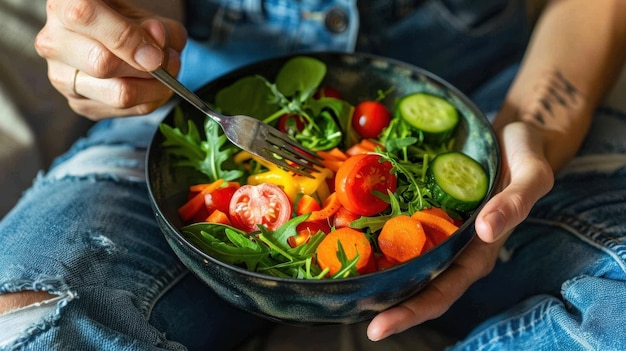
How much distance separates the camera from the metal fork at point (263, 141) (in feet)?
3.01

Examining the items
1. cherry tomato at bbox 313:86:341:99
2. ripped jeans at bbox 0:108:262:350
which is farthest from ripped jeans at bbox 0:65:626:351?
cherry tomato at bbox 313:86:341:99

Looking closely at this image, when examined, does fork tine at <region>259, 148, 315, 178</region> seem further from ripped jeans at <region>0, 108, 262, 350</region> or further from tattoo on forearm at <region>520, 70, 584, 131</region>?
tattoo on forearm at <region>520, 70, 584, 131</region>

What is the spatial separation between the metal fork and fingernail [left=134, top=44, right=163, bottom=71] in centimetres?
5

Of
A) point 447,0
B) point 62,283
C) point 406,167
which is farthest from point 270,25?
point 62,283

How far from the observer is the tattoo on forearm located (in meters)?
1.16

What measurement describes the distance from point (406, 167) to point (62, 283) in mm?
489

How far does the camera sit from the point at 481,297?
1.12 metres

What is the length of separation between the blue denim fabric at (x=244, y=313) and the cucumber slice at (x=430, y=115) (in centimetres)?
22

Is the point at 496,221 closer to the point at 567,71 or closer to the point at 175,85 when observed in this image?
the point at 175,85

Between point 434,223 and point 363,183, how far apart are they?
104 millimetres

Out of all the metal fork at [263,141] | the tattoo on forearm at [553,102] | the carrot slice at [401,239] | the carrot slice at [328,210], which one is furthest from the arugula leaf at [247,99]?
the tattoo on forearm at [553,102]

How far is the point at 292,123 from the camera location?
1.04 metres

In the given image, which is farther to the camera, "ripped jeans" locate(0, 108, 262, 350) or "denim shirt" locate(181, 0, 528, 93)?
"denim shirt" locate(181, 0, 528, 93)

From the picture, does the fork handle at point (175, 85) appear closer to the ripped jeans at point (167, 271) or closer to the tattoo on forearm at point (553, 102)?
the ripped jeans at point (167, 271)
